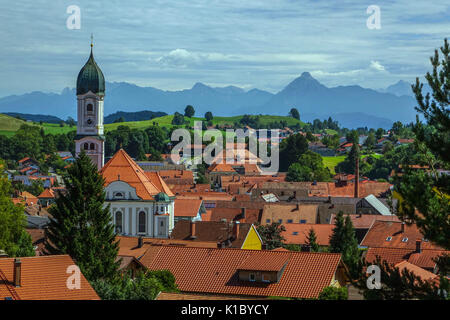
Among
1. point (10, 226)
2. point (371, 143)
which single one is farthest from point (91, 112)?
point (371, 143)

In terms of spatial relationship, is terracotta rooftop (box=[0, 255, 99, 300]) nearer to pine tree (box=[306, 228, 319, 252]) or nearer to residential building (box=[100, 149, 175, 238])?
pine tree (box=[306, 228, 319, 252])

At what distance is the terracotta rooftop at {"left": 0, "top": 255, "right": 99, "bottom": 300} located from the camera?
2208 cm

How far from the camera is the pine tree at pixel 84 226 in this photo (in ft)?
102

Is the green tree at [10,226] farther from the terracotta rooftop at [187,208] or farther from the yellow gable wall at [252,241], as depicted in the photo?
the terracotta rooftop at [187,208]

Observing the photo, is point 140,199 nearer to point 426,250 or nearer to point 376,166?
point 426,250

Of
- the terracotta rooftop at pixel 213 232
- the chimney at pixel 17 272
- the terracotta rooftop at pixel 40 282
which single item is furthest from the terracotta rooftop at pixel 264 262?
the terracotta rooftop at pixel 213 232

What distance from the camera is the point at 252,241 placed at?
167 feet

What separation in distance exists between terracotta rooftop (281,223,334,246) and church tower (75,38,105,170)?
26853mm

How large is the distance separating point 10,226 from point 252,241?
17940 millimetres

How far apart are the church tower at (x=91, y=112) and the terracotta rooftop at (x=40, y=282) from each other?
55.4 m
